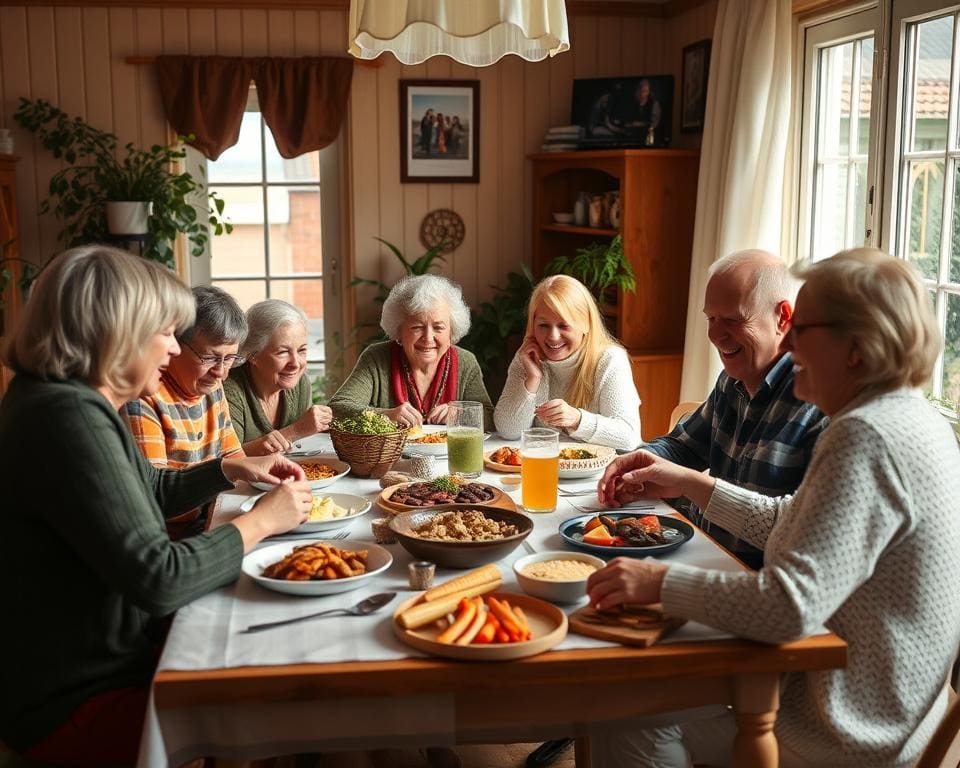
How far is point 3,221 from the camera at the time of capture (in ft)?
15.0

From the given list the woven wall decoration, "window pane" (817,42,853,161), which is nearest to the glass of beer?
"window pane" (817,42,853,161)

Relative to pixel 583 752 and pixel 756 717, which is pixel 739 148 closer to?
pixel 583 752

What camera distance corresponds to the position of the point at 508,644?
4.63 ft

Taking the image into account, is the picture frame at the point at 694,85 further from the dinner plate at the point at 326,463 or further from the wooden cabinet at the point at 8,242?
the wooden cabinet at the point at 8,242

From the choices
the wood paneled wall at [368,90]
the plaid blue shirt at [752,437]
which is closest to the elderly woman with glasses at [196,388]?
the plaid blue shirt at [752,437]

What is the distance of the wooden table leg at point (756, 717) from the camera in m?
1.47

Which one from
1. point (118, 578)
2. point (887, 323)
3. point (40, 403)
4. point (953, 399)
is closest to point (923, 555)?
point (887, 323)

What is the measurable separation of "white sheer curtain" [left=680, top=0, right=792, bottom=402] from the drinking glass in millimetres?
2065

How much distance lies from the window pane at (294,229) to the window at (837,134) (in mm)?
2457

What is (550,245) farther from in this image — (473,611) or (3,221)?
(473,611)

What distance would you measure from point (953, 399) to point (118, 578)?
260 cm

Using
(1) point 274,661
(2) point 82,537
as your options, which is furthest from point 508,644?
(2) point 82,537

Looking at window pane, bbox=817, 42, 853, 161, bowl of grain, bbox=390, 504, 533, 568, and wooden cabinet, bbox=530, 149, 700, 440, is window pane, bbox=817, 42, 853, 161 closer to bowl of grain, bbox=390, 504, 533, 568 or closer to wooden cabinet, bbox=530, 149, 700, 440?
wooden cabinet, bbox=530, 149, 700, 440

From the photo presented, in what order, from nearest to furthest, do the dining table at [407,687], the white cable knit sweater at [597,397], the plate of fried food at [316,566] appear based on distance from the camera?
the dining table at [407,687]
the plate of fried food at [316,566]
the white cable knit sweater at [597,397]
